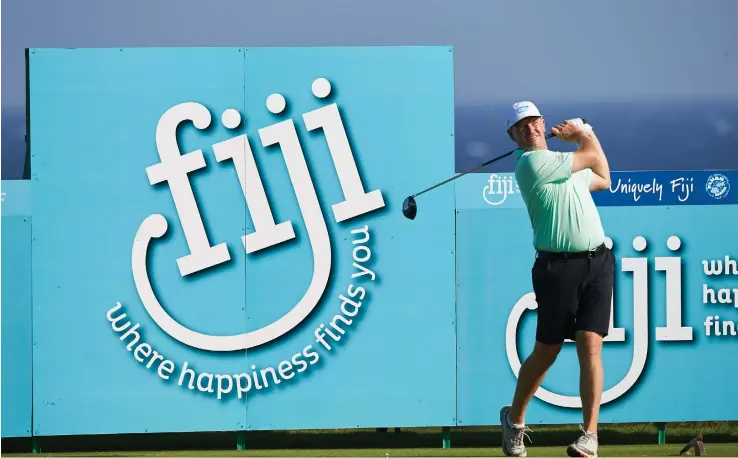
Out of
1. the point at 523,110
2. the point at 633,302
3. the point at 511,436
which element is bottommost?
the point at 511,436

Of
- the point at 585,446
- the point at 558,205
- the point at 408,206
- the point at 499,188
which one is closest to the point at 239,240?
the point at 408,206

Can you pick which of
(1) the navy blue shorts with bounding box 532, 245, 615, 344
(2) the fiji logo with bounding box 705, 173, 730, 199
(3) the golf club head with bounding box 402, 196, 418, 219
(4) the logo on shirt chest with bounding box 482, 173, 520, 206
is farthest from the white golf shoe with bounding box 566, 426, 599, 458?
(2) the fiji logo with bounding box 705, 173, 730, 199

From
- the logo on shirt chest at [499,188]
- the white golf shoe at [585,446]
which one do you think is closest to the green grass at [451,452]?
the white golf shoe at [585,446]

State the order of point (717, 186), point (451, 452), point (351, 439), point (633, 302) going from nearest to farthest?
point (451, 452)
point (633, 302)
point (717, 186)
point (351, 439)

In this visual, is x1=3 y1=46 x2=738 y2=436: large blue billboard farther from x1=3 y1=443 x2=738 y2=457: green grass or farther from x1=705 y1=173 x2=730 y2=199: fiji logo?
x1=705 y1=173 x2=730 y2=199: fiji logo

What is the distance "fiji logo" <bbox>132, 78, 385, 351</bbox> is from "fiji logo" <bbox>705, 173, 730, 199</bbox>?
1625 mm

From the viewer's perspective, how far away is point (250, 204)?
21.0 feet

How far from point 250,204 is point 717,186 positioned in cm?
228

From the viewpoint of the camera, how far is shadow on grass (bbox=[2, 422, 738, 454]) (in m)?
6.85

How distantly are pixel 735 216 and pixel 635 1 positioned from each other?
1545 millimetres

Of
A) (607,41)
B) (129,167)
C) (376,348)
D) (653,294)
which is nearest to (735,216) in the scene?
(653,294)

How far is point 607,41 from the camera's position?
7.50 metres

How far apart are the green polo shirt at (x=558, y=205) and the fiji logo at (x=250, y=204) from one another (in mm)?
1730

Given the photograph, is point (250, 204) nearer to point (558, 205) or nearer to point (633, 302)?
point (633, 302)
